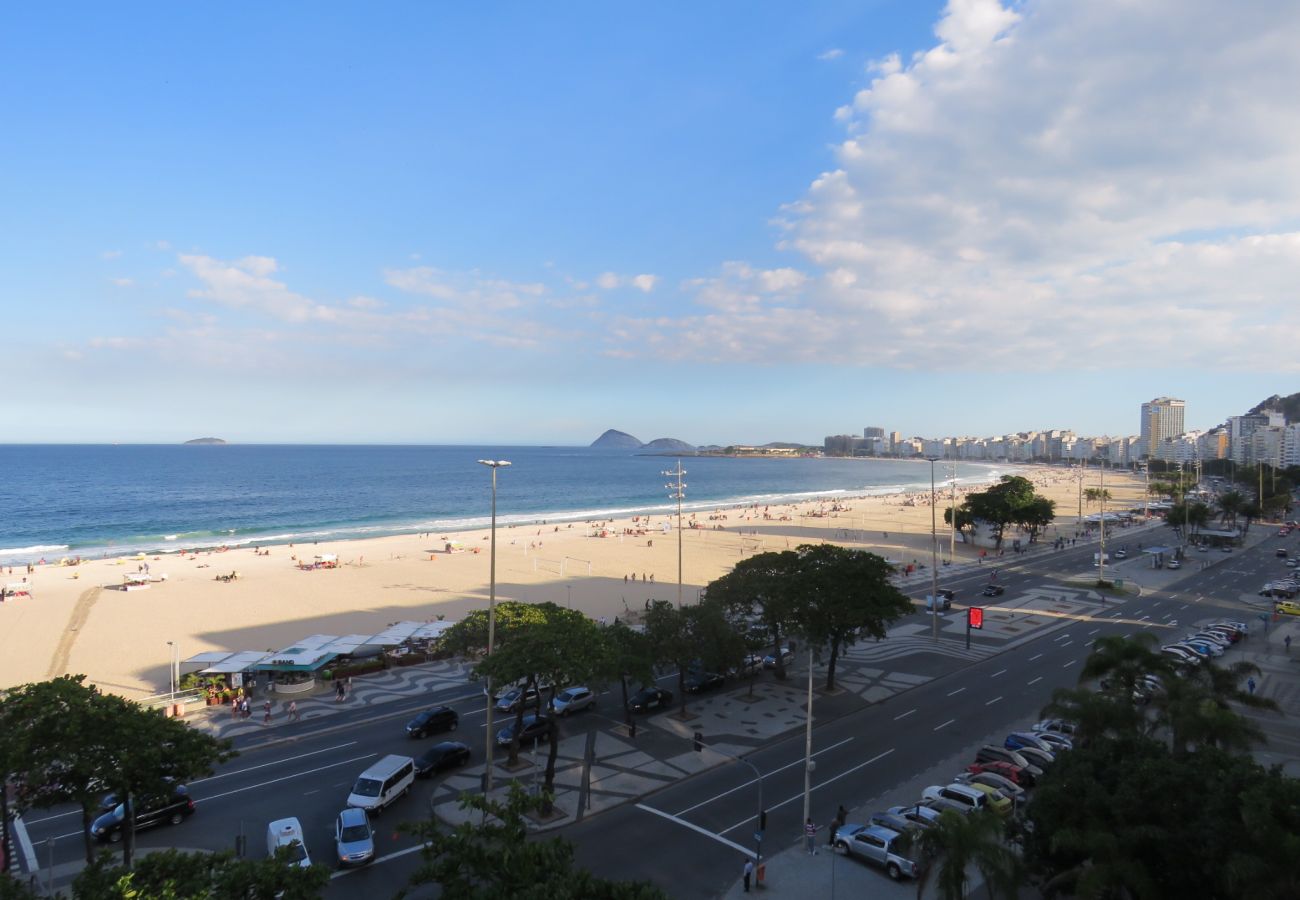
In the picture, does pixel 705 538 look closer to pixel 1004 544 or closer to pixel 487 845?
pixel 1004 544

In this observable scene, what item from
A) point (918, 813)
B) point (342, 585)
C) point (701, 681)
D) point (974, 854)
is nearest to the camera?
point (974, 854)

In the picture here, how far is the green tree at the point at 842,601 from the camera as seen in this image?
26438mm

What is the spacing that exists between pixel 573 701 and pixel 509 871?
18.3 m

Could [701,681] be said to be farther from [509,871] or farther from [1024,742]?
[509,871]

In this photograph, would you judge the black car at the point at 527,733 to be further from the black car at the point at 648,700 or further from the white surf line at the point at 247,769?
the white surf line at the point at 247,769

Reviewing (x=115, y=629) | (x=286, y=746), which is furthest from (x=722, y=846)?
(x=115, y=629)

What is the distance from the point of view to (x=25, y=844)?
1688 cm

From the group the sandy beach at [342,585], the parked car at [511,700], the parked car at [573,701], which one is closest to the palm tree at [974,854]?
the parked car at [511,700]

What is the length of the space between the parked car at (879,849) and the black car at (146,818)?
1611 centimetres

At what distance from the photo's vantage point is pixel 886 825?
54.5 feet

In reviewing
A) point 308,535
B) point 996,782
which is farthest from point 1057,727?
point 308,535

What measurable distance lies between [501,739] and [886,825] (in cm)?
1255

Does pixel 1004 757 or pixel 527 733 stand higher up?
pixel 1004 757

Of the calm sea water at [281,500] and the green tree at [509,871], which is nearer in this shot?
the green tree at [509,871]
